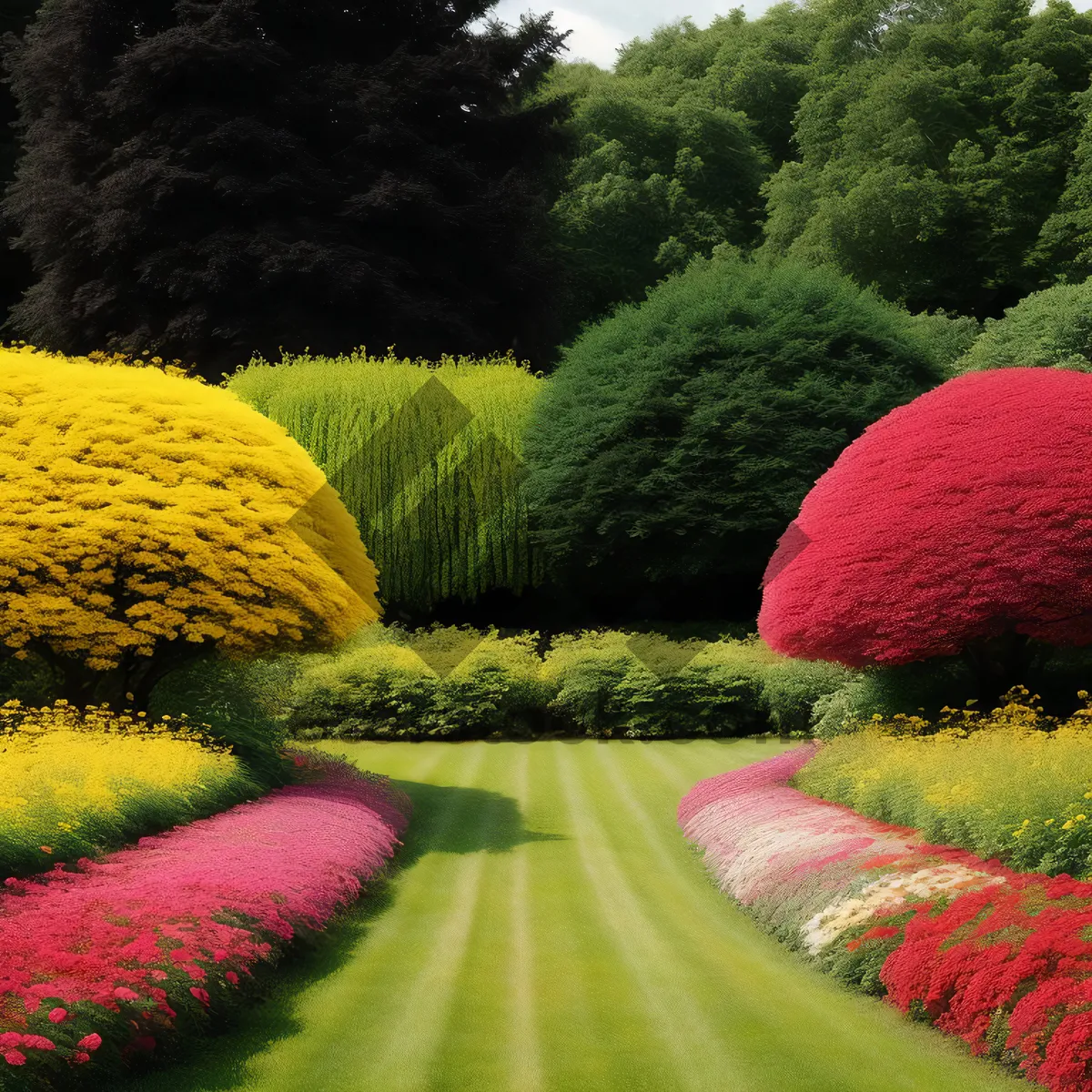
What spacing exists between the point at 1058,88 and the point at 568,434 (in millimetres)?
21345

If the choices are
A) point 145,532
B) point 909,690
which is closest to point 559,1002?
point 145,532

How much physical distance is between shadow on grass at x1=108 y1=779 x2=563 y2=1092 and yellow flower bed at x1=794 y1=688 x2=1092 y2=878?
269 centimetres

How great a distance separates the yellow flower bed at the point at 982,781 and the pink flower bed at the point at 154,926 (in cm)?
364

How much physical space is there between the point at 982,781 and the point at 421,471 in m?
13.8

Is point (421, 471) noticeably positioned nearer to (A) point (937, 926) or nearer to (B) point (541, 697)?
(B) point (541, 697)

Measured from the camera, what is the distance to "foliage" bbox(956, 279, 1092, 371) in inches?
920

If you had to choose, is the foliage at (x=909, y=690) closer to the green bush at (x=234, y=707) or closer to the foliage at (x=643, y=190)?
the green bush at (x=234, y=707)

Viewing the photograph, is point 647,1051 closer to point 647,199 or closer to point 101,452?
point 101,452

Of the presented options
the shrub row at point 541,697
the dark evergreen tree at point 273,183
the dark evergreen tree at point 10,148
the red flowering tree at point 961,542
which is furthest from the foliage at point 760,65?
the red flowering tree at point 961,542

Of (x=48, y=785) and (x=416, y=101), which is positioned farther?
(x=416, y=101)

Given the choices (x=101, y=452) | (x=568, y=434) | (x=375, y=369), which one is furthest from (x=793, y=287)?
(x=101, y=452)

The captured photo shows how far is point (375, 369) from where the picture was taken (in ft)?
67.5

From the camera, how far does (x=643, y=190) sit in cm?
3391

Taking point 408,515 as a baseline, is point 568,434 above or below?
above
